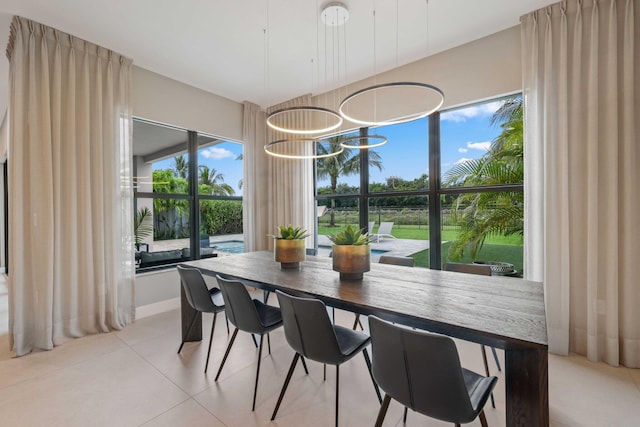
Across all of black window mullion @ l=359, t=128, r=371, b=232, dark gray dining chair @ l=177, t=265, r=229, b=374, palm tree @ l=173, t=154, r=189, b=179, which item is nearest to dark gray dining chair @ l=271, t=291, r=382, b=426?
dark gray dining chair @ l=177, t=265, r=229, b=374

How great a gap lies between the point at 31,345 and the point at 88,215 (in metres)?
1.29

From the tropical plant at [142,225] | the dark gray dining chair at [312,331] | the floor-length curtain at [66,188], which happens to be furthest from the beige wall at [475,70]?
the tropical plant at [142,225]

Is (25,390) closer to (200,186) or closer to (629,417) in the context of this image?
(200,186)

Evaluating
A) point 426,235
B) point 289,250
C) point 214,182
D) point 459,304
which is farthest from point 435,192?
point 214,182

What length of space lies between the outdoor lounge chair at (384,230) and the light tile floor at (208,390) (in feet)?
5.18

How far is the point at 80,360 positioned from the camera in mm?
2439

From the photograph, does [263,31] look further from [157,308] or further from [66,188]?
[157,308]

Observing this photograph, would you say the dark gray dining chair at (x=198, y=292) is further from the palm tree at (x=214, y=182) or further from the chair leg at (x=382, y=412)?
the palm tree at (x=214, y=182)

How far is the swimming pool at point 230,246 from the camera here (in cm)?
459

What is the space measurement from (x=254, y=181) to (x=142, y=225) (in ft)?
5.75

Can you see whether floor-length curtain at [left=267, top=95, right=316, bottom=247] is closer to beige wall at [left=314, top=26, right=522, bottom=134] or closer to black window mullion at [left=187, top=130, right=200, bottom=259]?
black window mullion at [left=187, top=130, right=200, bottom=259]

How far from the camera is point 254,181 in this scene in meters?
4.70

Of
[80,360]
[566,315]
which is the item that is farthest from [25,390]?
[566,315]

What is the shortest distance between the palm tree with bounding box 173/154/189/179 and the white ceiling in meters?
1.09
